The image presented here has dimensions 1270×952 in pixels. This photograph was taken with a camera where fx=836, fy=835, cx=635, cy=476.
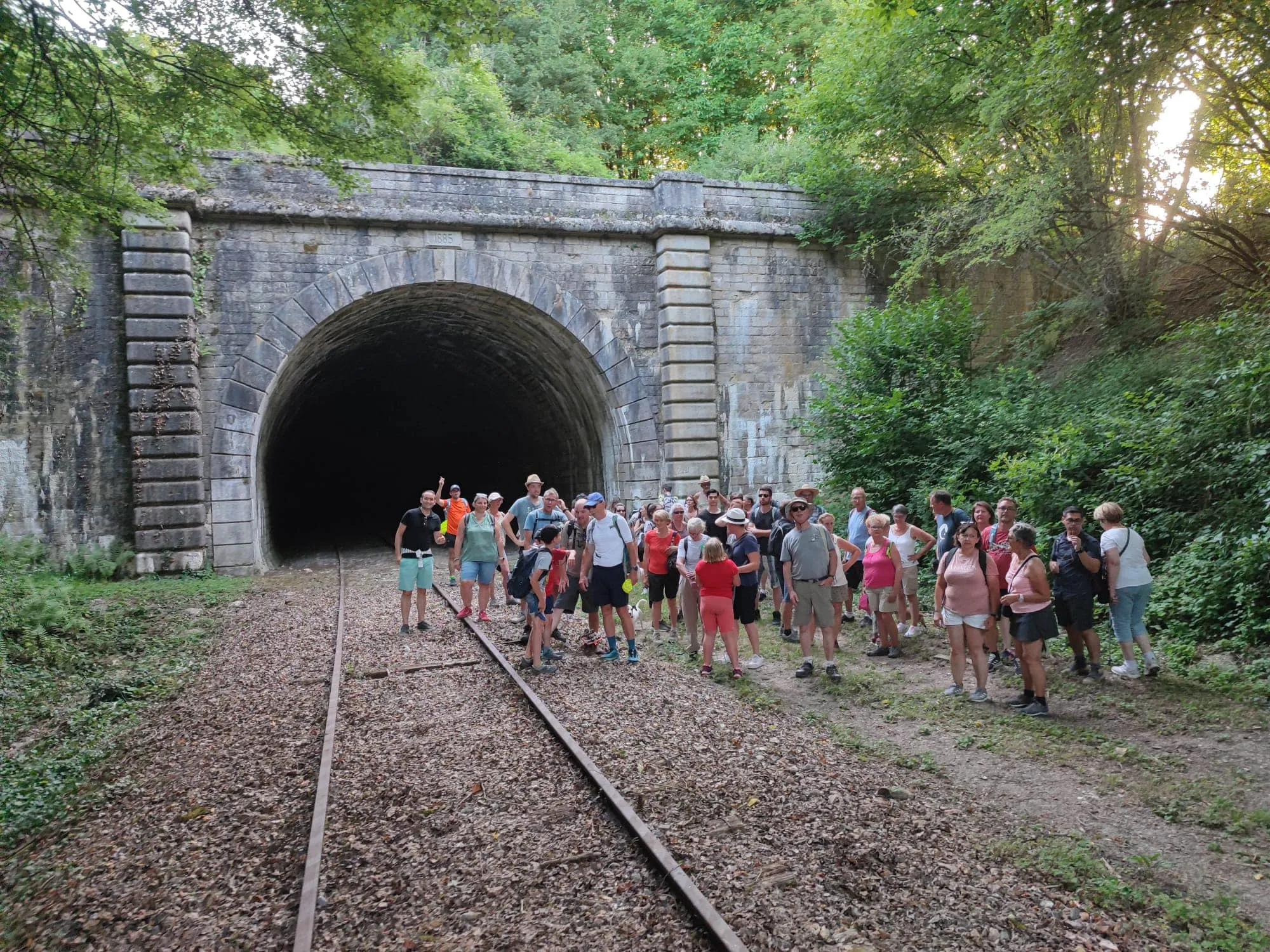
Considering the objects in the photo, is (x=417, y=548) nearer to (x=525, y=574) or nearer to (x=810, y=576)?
(x=525, y=574)

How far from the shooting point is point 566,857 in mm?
4254

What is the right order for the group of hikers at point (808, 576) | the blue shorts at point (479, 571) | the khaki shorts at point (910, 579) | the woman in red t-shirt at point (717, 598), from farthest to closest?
the blue shorts at point (479, 571)
the khaki shorts at point (910, 579)
the woman in red t-shirt at point (717, 598)
the group of hikers at point (808, 576)

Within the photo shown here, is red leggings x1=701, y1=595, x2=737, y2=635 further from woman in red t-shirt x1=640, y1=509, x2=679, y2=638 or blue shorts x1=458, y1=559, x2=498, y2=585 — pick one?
blue shorts x1=458, y1=559, x2=498, y2=585

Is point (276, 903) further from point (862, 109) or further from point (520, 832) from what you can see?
point (862, 109)

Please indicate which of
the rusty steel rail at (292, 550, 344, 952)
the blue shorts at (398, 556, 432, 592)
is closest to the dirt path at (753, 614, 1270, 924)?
→ the rusty steel rail at (292, 550, 344, 952)

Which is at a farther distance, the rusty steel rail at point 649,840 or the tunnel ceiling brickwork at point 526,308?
the tunnel ceiling brickwork at point 526,308

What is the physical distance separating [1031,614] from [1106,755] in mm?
1174

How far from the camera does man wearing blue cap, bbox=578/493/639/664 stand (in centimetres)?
822

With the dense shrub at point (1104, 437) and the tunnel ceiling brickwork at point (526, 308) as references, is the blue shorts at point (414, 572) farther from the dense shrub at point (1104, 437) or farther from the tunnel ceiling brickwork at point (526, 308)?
the dense shrub at point (1104, 437)

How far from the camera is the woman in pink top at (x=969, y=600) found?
265 inches

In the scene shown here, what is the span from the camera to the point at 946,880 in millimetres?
3959

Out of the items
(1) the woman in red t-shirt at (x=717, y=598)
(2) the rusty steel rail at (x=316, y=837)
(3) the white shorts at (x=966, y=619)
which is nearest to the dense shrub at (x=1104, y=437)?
(3) the white shorts at (x=966, y=619)

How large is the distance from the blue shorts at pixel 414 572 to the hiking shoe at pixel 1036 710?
20.5 ft

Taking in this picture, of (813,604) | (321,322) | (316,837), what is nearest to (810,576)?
(813,604)
